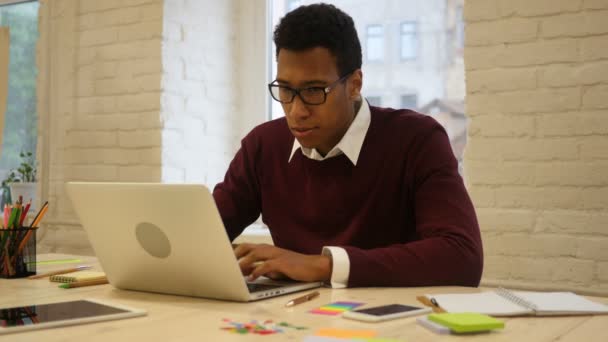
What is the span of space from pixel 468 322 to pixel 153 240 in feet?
1.78

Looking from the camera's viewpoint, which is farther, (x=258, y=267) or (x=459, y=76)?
(x=459, y=76)

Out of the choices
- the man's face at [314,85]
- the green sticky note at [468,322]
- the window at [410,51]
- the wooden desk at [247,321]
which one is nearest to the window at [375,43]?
the window at [410,51]

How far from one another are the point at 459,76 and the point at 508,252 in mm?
741

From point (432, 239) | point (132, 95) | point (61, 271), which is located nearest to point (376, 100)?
point (132, 95)

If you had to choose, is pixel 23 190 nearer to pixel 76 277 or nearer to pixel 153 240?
pixel 76 277

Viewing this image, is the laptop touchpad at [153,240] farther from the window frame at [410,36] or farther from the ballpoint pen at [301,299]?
the window frame at [410,36]

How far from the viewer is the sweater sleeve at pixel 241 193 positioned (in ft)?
5.90

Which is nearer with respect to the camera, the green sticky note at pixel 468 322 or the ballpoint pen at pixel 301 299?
the green sticky note at pixel 468 322

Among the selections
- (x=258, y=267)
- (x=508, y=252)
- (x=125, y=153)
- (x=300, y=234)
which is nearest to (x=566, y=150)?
(x=508, y=252)

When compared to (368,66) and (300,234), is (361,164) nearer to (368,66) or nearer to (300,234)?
(300,234)

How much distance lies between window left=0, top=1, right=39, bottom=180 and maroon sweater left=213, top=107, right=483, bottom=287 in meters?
2.04

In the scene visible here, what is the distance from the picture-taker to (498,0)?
2125 mm

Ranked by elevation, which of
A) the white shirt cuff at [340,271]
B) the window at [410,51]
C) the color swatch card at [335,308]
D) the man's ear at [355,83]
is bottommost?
the color swatch card at [335,308]

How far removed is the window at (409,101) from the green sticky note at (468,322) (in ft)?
5.84
